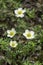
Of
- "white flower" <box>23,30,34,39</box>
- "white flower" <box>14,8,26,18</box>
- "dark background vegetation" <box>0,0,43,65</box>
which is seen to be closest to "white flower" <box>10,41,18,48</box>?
"dark background vegetation" <box>0,0,43,65</box>

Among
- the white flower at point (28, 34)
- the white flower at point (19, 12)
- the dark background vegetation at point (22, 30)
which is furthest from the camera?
the white flower at point (19, 12)

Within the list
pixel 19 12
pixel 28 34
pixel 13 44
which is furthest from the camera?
pixel 19 12

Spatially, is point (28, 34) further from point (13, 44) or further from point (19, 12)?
point (19, 12)

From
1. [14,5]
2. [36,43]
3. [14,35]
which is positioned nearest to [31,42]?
[36,43]

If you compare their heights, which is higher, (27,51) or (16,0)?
(16,0)

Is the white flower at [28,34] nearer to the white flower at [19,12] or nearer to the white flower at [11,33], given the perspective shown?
the white flower at [11,33]

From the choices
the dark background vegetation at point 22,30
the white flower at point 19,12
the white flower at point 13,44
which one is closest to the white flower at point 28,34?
the dark background vegetation at point 22,30

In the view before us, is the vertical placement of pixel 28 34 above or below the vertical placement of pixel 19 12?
below

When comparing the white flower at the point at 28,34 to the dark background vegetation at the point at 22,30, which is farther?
the white flower at the point at 28,34

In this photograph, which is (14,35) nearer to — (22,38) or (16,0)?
(22,38)

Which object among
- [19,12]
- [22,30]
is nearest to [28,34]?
[22,30]

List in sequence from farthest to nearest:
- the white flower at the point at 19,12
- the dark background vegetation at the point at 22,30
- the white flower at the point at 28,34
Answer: the white flower at the point at 19,12 → the white flower at the point at 28,34 → the dark background vegetation at the point at 22,30
